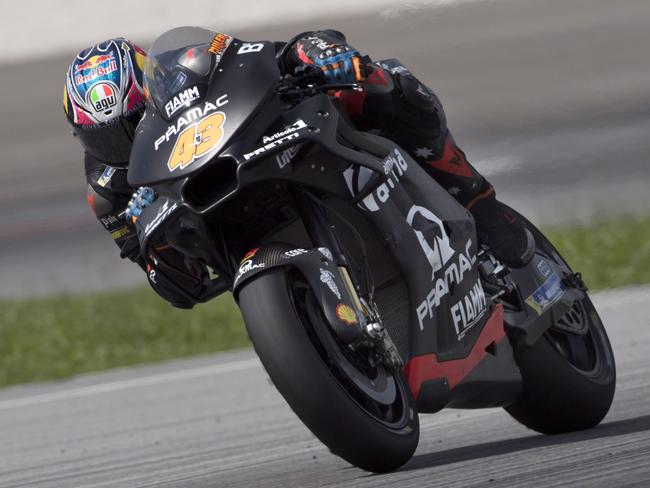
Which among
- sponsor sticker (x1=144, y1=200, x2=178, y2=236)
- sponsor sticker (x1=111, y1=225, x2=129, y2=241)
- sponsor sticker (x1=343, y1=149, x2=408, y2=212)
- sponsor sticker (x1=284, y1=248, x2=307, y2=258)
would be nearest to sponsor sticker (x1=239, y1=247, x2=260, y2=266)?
sponsor sticker (x1=284, y1=248, x2=307, y2=258)

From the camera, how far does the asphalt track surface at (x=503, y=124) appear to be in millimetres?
11258

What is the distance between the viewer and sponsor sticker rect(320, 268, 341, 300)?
3.82 metres

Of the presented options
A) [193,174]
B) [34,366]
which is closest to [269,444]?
[193,174]

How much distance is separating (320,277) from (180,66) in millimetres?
773

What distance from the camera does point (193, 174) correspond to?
149 inches

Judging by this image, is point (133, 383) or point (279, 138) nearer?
point (279, 138)

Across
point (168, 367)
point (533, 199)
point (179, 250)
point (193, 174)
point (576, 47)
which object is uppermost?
point (193, 174)

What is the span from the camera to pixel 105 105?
15.4 ft

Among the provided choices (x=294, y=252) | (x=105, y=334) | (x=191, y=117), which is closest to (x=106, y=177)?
(x=191, y=117)

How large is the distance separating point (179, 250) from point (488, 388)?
44.4 inches

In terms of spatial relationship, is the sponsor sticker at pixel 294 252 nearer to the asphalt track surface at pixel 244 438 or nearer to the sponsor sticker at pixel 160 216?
the sponsor sticker at pixel 160 216

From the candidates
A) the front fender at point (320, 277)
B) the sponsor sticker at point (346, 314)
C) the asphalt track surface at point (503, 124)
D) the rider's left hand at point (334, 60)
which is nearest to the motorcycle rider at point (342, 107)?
the rider's left hand at point (334, 60)

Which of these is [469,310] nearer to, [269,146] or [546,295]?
[546,295]

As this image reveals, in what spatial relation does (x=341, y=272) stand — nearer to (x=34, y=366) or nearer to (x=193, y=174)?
(x=193, y=174)
